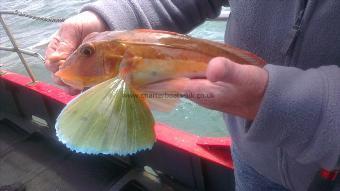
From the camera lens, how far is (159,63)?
1.07 metres

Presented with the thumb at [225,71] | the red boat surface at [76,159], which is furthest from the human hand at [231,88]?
the red boat surface at [76,159]

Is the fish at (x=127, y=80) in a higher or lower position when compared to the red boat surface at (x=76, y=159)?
higher

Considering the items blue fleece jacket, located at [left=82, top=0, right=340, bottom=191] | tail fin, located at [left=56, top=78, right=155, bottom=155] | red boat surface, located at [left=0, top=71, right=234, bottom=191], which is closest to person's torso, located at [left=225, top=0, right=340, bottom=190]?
blue fleece jacket, located at [left=82, top=0, right=340, bottom=191]

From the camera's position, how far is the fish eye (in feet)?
3.74

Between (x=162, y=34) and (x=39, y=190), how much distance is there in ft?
6.85

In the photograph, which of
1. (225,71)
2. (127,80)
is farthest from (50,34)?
(225,71)

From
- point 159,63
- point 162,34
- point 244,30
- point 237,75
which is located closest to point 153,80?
point 159,63

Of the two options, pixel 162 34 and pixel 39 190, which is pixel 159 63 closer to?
pixel 162 34

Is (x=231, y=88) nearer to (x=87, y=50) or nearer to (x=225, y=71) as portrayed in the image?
(x=225, y=71)

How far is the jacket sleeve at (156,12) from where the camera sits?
1379 mm

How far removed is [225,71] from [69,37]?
70 centimetres

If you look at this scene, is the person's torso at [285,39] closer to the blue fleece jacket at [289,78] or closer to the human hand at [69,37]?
the blue fleece jacket at [289,78]

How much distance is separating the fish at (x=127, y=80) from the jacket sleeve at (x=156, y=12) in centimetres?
24

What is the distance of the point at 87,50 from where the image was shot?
3.75ft
